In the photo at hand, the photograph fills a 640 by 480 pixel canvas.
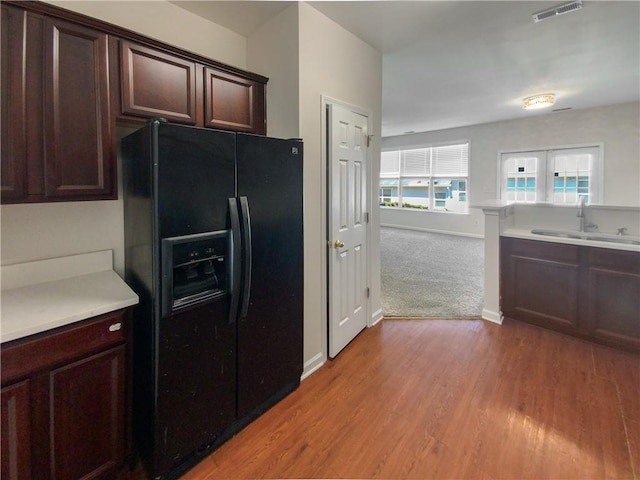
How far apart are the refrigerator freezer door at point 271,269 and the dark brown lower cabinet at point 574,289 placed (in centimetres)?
231

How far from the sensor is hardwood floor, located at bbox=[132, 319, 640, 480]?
1.58 metres

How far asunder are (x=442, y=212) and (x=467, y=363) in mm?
6246

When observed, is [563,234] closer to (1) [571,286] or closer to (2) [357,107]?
(1) [571,286]

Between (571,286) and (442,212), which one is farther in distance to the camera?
(442,212)

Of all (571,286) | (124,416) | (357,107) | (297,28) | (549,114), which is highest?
(549,114)

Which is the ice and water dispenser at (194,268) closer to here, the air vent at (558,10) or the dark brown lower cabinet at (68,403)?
the dark brown lower cabinet at (68,403)

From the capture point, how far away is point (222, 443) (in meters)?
1.73

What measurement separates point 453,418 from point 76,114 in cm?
260

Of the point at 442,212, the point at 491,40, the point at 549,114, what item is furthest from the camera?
the point at 442,212

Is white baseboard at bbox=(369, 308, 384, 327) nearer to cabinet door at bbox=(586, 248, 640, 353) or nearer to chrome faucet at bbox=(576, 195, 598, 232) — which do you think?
cabinet door at bbox=(586, 248, 640, 353)

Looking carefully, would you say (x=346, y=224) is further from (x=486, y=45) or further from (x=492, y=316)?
(x=486, y=45)

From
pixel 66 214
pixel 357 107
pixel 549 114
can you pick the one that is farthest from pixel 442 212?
pixel 66 214

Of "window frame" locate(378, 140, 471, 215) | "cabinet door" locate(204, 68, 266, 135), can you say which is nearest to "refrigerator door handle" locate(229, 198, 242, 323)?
"cabinet door" locate(204, 68, 266, 135)

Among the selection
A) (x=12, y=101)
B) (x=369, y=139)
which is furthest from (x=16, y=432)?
(x=369, y=139)
